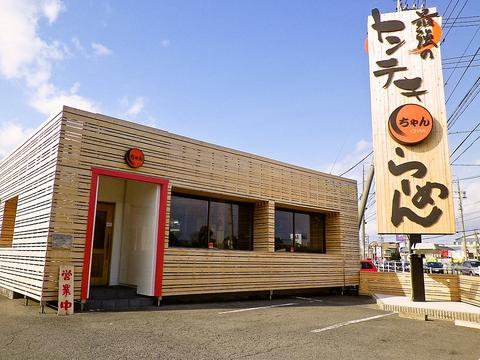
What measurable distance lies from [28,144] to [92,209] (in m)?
3.61

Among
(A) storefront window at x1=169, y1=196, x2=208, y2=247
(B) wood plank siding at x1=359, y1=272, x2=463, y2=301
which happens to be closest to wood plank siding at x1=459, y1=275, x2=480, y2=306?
(B) wood plank siding at x1=359, y1=272, x2=463, y2=301

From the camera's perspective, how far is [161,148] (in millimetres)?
10664

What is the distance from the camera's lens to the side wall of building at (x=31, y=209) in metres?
Answer: 8.91

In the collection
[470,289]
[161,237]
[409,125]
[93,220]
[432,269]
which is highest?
[409,125]

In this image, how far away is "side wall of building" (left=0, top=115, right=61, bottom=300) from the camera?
29.2 ft

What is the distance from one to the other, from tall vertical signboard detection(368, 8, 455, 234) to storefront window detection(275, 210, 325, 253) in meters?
4.09

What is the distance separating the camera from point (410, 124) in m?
11.0

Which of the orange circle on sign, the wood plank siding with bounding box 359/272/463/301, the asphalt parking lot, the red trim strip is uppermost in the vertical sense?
the orange circle on sign

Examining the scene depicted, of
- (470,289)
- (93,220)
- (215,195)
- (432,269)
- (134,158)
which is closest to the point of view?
(93,220)

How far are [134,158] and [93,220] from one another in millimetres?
1807

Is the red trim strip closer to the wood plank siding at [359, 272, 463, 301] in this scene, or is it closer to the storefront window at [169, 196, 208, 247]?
the storefront window at [169, 196, 208, 247]

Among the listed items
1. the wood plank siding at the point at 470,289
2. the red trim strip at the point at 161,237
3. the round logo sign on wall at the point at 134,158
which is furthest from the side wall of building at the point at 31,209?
the wood plank siding at the point at 470,289

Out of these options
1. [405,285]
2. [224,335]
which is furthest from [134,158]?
[405,285]

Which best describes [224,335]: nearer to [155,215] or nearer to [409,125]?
[155,215]
